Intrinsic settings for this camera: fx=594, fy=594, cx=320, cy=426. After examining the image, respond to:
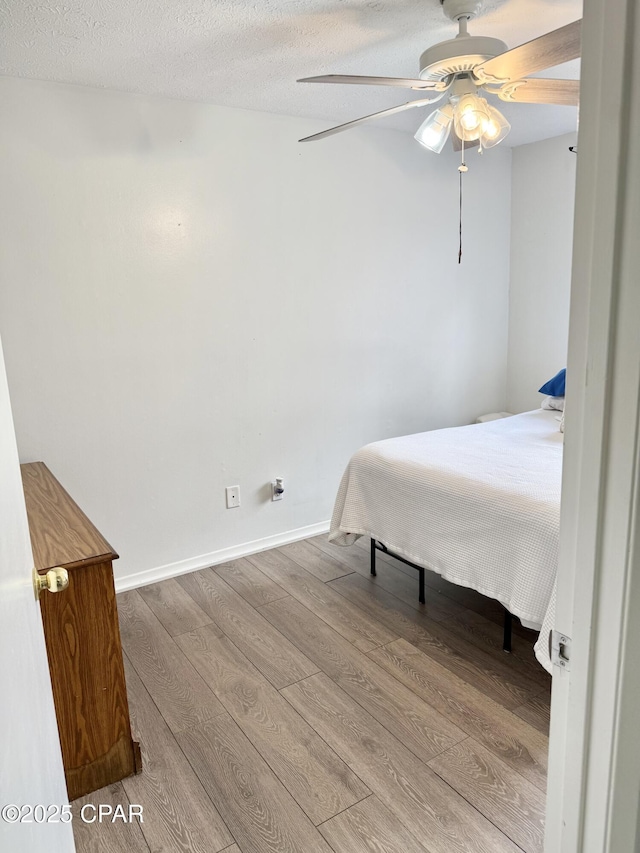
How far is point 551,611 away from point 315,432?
1898mm

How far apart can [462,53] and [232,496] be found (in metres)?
2.32

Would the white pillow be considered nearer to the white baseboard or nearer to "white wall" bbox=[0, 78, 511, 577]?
"white wall" bbox=[0, 78, 511, 577]

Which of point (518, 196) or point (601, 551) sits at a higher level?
point (518, 196)

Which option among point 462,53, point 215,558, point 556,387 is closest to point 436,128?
point 462,53

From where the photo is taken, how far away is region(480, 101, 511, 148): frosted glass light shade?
79.7 inches

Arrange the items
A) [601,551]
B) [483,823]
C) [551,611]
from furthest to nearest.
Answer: [551,611], [483,823], [601,551]

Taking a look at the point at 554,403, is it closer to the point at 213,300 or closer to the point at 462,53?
the point at 213,300

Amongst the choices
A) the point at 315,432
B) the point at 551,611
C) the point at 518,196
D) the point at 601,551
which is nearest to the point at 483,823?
the point at 551,611

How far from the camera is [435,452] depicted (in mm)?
2768

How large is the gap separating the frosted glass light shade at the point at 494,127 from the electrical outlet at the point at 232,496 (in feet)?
6.88

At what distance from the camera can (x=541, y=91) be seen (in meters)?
2.01

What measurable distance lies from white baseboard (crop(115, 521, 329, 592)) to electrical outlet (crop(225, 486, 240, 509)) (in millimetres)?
243

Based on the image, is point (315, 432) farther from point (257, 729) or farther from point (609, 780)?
point (609, 780)

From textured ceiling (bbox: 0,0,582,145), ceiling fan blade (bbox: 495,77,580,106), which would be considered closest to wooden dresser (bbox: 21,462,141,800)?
textured ceiling (bbox: 0,0,582,145)
